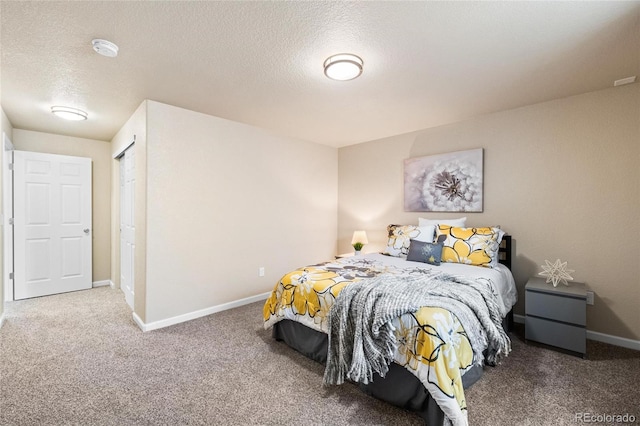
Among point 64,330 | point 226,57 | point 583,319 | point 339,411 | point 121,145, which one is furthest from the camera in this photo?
point 121,145

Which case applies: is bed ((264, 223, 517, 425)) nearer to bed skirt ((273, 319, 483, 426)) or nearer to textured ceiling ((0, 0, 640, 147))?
bed skirt ((273, 319, 483, 426))

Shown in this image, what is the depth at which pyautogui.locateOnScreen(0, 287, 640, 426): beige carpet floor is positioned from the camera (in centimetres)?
176

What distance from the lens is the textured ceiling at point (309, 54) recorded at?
1712 millimetres

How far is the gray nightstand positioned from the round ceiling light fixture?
2.51 meters

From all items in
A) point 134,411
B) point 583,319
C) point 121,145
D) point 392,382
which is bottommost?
point 134,411

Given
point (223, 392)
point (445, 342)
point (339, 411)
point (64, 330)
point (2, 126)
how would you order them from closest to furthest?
point (445, 342) → point (339, 411) → point (223, 392) → point (64, 330) → point (2, 126)

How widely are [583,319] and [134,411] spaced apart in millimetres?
3441

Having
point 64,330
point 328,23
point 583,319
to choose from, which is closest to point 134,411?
point 64,330

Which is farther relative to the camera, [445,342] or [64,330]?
[64,330]

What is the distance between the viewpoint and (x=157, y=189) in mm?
3053

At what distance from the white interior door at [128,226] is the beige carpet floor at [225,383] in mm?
841

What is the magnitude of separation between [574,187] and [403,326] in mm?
2534

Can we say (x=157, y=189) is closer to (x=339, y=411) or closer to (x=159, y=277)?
(x=159, y=277)

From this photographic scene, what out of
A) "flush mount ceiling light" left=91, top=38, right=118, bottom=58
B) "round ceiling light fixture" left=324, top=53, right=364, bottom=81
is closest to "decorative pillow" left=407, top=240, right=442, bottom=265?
"round ceiling light fixture" left=324, top=53, right=364, bottom=81
